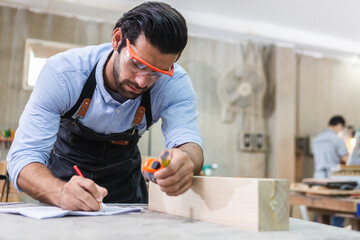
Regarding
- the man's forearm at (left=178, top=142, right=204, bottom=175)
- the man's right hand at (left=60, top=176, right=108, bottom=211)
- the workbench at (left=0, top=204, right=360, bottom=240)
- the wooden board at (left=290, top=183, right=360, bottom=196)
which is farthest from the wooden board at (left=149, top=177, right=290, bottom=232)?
the wooden board at (left=290, top=183, right=360, bottom=196)

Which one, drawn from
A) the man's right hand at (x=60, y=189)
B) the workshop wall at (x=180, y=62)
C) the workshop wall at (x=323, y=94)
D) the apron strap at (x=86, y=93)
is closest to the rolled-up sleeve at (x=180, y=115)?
the apron strap at (x=86, y=93)

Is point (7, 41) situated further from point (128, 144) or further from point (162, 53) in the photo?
point (162, 53)

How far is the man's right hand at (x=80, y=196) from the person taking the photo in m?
1.26

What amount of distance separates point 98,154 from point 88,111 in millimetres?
231

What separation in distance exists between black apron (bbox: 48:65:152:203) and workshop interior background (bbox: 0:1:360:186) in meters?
3.74

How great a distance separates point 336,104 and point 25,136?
7.00 metres

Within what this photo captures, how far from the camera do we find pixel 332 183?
3.07 meters

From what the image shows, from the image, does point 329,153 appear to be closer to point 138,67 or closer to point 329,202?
point 329,202

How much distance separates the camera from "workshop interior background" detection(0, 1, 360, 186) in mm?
5656

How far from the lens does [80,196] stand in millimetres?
1259

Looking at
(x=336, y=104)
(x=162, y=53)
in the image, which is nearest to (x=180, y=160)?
(x=162, y=53)

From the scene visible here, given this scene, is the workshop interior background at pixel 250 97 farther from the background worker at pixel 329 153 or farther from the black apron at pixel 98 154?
the black apron at pixel 98 154

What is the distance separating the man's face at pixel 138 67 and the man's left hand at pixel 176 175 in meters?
0.37

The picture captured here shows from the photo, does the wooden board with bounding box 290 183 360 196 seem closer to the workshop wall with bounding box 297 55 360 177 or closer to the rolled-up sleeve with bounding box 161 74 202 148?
the rolled-up sleeve with bounding box 161 74 202 148
